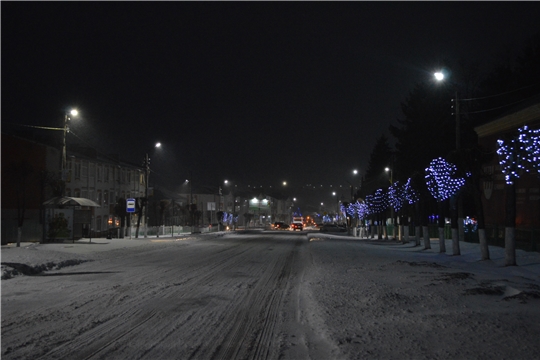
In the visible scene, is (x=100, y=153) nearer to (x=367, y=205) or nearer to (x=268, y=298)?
(x=367, y=205)

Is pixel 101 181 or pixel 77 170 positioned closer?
pixel 77 170

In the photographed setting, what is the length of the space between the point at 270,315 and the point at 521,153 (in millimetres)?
11676

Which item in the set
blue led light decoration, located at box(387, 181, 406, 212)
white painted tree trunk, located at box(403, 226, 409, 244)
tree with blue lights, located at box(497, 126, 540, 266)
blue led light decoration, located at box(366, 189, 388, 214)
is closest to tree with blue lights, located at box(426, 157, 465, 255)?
tree with blue lights, located at box(497, 126, 540, 266)

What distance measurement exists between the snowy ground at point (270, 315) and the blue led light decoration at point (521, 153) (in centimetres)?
340

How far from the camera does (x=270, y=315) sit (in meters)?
10.7

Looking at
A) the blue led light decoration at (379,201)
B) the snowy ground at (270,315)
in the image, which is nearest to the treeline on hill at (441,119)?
the blue led light decoration at (379,201)

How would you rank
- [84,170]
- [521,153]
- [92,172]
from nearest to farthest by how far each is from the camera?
[521,153], [84,170], [92,172]

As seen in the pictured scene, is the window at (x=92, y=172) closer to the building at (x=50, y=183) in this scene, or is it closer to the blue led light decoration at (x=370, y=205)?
the building at (x=50, y=183)

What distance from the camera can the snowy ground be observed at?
25.7 ft

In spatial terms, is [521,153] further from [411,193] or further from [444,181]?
[411,193]


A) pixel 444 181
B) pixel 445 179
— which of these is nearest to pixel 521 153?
pixel 445 179

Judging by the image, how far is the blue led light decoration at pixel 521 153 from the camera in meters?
16.9

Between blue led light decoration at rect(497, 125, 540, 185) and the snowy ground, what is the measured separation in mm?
3395

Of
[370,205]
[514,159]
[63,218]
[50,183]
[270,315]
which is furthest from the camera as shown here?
[370,205]
